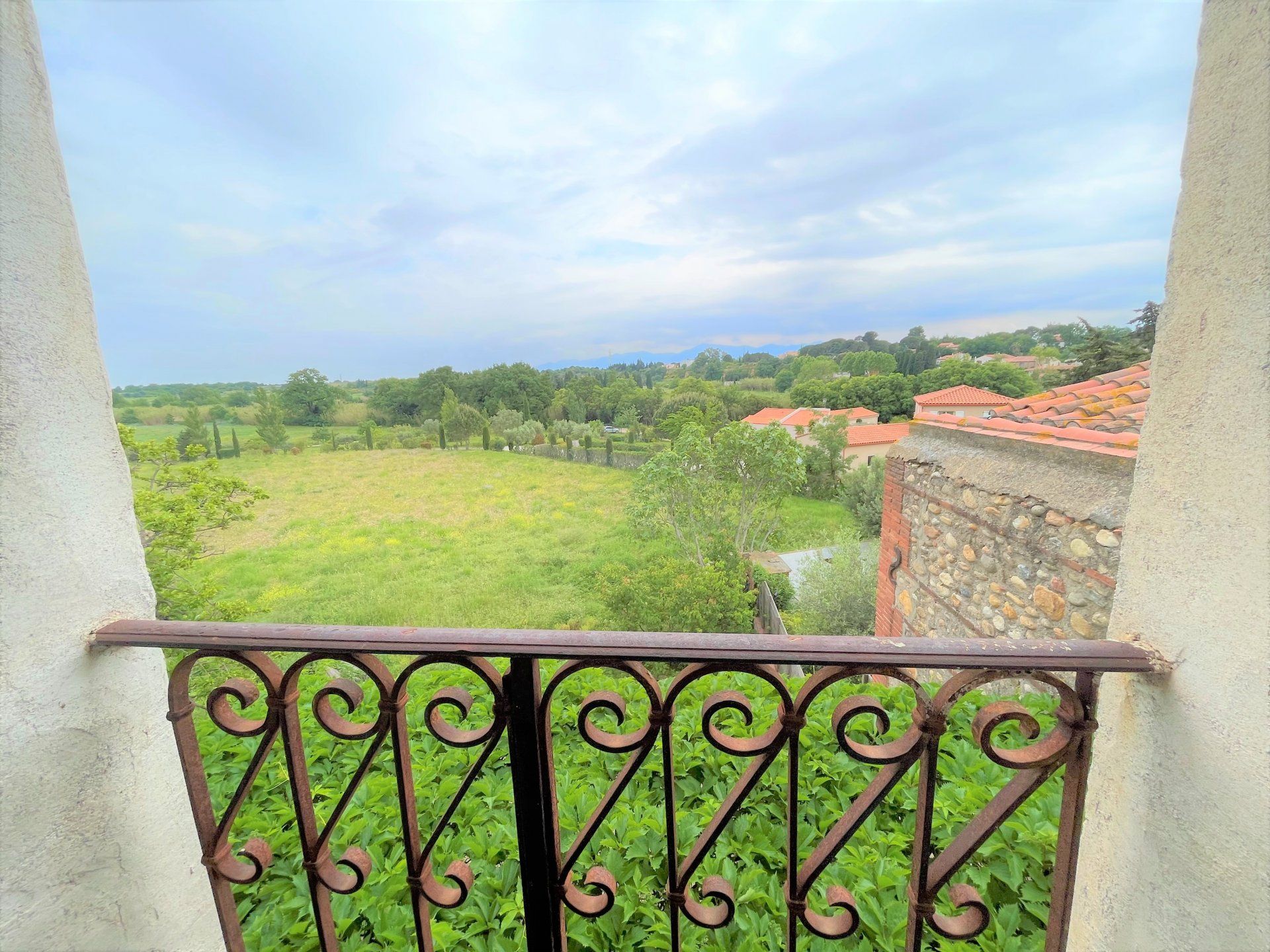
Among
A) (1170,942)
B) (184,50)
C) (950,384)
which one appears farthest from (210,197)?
(1170,942)

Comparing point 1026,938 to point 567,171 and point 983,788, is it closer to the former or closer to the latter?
point 983,788

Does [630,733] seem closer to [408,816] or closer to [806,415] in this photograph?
[408,816]

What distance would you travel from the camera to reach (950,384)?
6.77 m

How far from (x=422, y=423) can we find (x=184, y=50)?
39.1 feet

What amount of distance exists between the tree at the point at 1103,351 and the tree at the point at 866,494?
424 centimetres

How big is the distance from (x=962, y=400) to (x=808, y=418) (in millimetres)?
3966

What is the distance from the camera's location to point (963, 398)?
20.5ft

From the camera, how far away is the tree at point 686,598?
246 inches

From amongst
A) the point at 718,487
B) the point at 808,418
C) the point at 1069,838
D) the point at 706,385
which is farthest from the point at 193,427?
the point at 808,418

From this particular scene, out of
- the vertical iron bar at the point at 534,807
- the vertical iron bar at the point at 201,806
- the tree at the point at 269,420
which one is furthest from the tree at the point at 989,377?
the tree at the point at 269,420

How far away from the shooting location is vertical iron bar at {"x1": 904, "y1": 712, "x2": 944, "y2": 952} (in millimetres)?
568

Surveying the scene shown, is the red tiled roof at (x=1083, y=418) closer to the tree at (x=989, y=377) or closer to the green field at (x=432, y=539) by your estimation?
the tree at (x=989, y=377)

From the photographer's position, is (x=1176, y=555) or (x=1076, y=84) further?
(x=1076, y=84)

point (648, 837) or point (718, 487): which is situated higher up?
point (648, 837)
